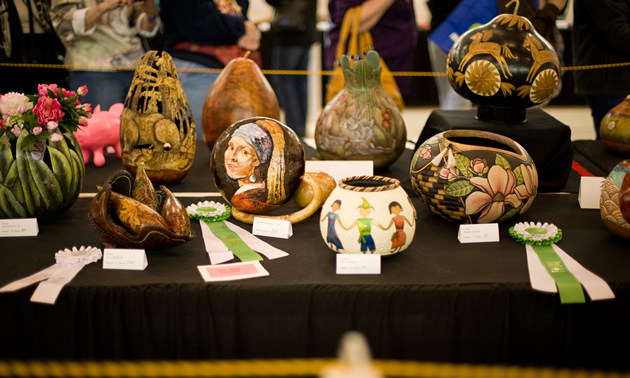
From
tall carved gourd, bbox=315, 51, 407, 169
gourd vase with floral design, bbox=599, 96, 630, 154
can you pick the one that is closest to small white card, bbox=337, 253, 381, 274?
tall carved gourd, bbox=315, 51, 407, 169

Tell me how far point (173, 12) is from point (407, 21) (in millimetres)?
1269

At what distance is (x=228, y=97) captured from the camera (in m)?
2.27

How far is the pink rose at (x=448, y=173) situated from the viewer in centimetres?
166

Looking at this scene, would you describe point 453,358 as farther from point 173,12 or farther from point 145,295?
point 173,12

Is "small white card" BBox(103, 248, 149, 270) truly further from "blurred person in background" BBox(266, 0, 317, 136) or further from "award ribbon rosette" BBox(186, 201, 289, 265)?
"blurred person in background" BBox(266, 0, 317, 136)

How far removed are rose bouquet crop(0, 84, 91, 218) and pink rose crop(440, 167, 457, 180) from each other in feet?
3.74

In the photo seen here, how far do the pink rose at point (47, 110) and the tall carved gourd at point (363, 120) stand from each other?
3.21 ft

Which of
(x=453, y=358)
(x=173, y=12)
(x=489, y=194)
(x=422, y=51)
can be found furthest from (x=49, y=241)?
(x=422, y=51)

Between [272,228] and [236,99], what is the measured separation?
2.54ft

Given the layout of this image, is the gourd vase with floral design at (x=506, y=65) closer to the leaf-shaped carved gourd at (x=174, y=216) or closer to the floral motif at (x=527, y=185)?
the floral motif at (x=527, y=185)

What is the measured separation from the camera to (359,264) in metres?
1.42

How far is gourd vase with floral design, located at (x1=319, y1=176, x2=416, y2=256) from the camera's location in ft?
4.61

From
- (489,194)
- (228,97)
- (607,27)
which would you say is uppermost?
(607,27)

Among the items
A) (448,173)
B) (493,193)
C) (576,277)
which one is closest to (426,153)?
(448,173)
